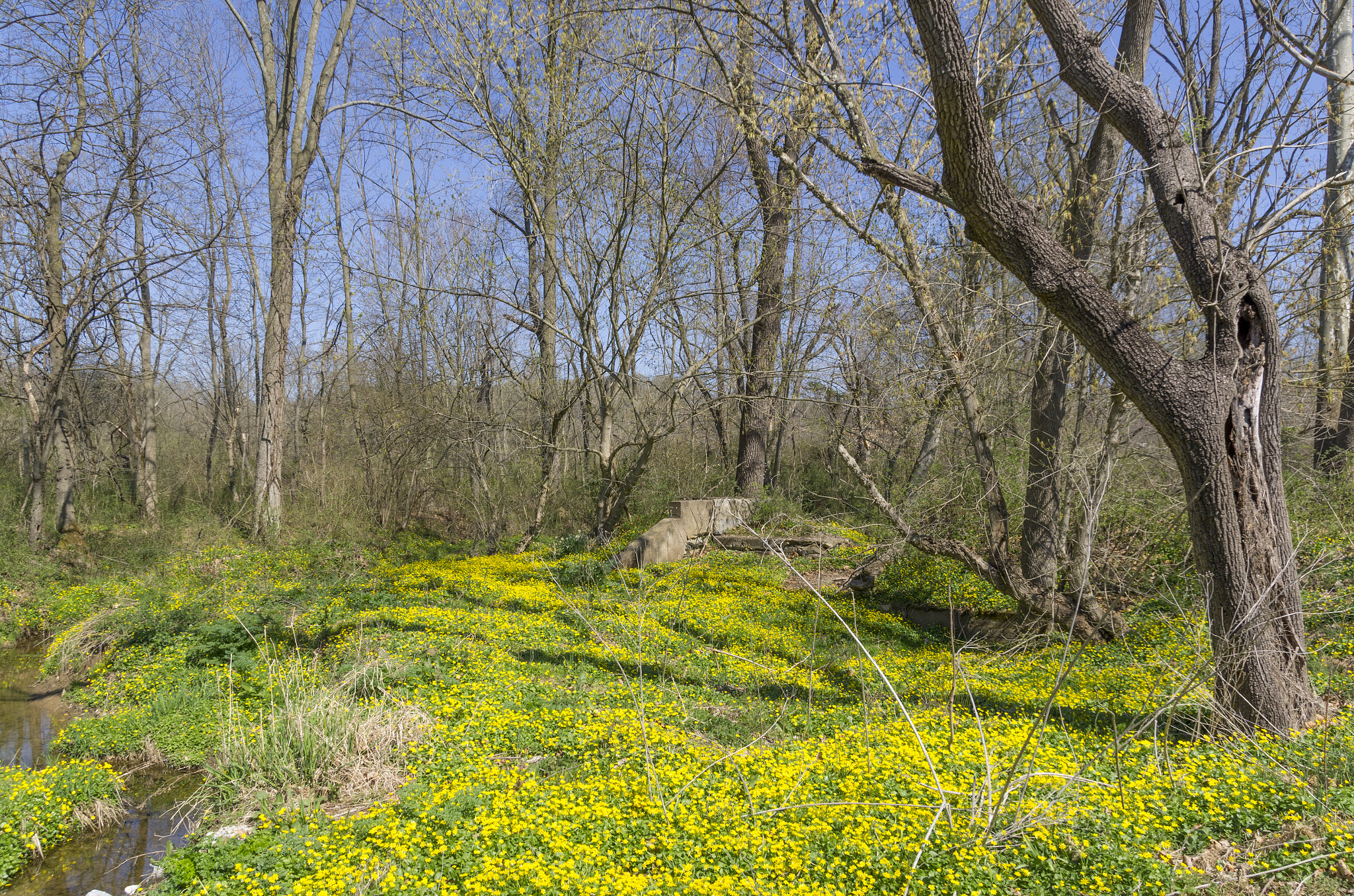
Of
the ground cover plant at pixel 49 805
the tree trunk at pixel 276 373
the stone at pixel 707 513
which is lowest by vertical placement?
the ground cover plant at pixel 49 805

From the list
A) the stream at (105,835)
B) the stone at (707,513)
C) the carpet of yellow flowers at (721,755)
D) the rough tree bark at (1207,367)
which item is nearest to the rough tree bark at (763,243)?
the stone at (707,513)

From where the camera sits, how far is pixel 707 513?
14.8 meters

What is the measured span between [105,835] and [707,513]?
10.8 meters

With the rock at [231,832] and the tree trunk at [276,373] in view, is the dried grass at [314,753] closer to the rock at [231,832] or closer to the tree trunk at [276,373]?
the rock at [231,832]

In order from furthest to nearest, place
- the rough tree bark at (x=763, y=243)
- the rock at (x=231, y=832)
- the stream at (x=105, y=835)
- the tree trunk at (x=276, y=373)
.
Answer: the tree trunk at (x=276, y=373)
the rough tree bark at (x=763, y=243)
the stream at (x=105, y=835)
the rock at (x=231, y=832)

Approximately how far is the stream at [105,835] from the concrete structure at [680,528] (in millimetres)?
6731

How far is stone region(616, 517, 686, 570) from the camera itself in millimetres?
12555

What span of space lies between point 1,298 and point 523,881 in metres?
16.1

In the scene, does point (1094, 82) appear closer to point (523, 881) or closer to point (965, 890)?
point (965, 890)

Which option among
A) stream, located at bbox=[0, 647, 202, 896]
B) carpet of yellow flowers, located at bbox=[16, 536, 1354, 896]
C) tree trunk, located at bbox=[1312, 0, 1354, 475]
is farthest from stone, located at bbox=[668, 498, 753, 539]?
stream, located at bbox=[0, 647, 202, 896]

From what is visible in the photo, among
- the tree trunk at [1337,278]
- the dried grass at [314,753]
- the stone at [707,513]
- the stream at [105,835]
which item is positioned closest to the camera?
the stream at [105,835]

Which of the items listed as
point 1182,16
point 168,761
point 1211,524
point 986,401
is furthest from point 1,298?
point 1182,16

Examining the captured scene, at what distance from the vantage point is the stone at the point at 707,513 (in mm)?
14219

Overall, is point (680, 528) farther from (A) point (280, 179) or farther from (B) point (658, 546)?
(A) point (280, 179)
